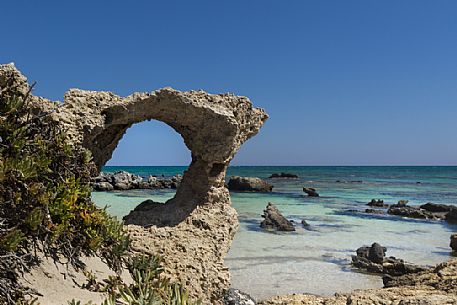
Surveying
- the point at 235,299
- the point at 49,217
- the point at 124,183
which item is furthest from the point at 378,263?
the point at 124,183

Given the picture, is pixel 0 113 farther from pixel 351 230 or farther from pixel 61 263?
pixel 351 230

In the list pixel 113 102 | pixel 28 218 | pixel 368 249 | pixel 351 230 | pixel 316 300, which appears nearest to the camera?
pixel 28 218

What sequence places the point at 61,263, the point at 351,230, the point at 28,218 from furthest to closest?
the point at 351,230 < the point at 61,263 < the point at 28,218

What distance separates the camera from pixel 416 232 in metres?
18.6

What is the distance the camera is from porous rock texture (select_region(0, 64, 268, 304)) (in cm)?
626

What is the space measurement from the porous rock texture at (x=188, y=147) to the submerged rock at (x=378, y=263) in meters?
5.02

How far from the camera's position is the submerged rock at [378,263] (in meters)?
10.3

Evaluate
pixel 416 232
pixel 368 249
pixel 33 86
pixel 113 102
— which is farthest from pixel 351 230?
pixel 33 86

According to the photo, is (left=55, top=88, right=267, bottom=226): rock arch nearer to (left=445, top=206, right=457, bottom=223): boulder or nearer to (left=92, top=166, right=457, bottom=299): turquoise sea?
(left=92, top=166, right=457, bottom=299): turquoise sea

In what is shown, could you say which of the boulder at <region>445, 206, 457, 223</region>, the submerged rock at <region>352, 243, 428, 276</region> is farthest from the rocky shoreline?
the submerged rock at <region>352, 243, 428, 276</region>

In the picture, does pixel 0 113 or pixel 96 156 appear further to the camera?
pixel 96 156

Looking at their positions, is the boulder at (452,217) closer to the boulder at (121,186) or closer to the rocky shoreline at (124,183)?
the rocky shoreline at (124,183)

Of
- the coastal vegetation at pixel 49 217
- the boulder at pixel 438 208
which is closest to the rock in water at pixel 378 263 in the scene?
the coastal vegetation at pixel 49 217

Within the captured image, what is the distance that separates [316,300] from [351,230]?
1206 centimetres
